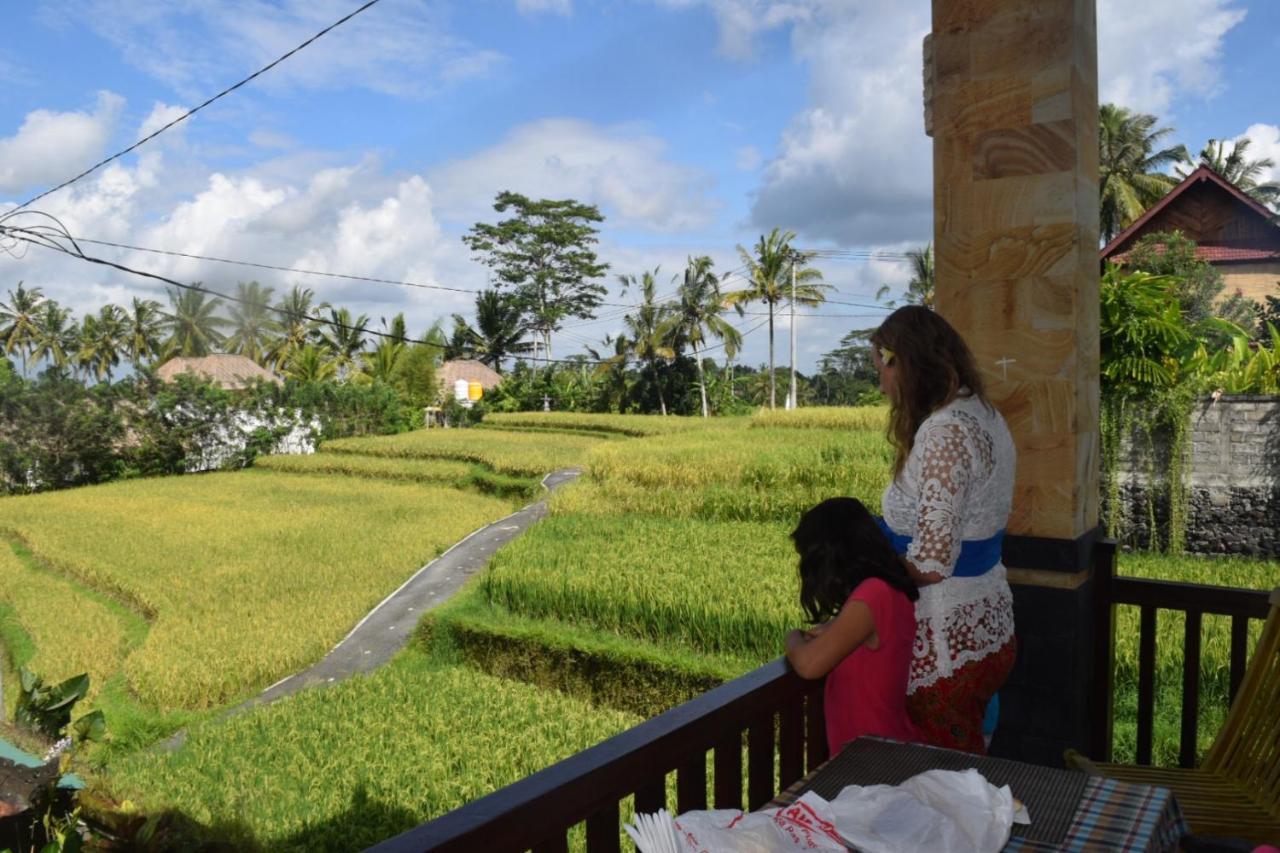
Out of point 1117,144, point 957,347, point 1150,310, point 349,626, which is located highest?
point 1117,144

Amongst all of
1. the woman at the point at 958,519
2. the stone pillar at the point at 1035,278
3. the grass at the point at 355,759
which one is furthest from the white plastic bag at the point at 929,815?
the grass at the point at 355,759

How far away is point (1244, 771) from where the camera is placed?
5.96 feet

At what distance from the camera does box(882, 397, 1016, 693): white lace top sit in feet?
5.15

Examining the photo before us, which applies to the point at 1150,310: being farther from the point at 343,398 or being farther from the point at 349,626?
the point at 343,398

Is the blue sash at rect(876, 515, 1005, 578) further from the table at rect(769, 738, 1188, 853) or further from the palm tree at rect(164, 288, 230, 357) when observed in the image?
the palm tree at rect(164, 288, 230, 357)

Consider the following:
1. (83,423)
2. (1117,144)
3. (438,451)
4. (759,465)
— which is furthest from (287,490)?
(1117,144)

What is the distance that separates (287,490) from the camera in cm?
1636

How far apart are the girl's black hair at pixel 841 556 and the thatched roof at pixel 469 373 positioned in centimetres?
3107

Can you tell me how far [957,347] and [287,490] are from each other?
16.2 meters

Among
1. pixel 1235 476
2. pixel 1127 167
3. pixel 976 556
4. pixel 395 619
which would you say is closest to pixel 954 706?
pixel 976 556

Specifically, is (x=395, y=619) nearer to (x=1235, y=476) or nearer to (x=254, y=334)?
(x=1235, y=476)

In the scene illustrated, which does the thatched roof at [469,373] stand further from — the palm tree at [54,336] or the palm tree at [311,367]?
the palm tree at [54,336]

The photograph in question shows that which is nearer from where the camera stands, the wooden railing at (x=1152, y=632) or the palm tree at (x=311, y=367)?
the wooden railing at (x=1152, y=632)

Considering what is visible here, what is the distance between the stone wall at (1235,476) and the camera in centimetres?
848
